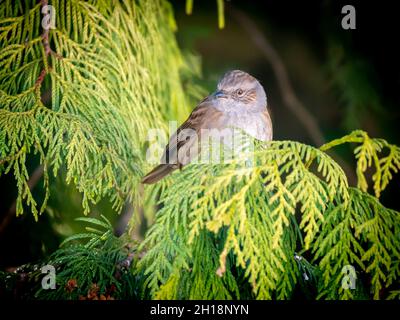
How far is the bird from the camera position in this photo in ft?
11.2

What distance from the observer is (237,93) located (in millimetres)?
3518

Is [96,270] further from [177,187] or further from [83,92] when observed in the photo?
[83,92]

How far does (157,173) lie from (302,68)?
2.96 metres

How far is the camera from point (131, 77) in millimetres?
2734

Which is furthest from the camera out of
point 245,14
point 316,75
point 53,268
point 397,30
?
point 316,75

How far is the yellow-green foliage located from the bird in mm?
372

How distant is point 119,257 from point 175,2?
9.68 ft

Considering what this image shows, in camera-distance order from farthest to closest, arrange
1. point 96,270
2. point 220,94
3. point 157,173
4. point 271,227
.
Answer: point 220,94
point 157,173
point 96,270
point 271,227

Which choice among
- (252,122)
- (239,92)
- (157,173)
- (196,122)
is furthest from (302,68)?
(157,173)

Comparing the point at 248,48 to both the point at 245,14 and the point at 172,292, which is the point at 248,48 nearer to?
the point at 245,14

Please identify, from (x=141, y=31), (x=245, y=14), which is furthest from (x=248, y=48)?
(x=141, y=31)

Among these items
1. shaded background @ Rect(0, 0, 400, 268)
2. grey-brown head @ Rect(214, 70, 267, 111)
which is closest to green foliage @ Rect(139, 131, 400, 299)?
grey-brown head @ Rect(214, 70, 267, 111)

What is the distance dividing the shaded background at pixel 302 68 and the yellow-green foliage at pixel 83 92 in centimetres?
104

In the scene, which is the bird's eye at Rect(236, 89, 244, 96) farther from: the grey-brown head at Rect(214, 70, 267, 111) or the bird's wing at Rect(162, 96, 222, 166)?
the bird's wing at Rect(162, 96, 222, 166)
